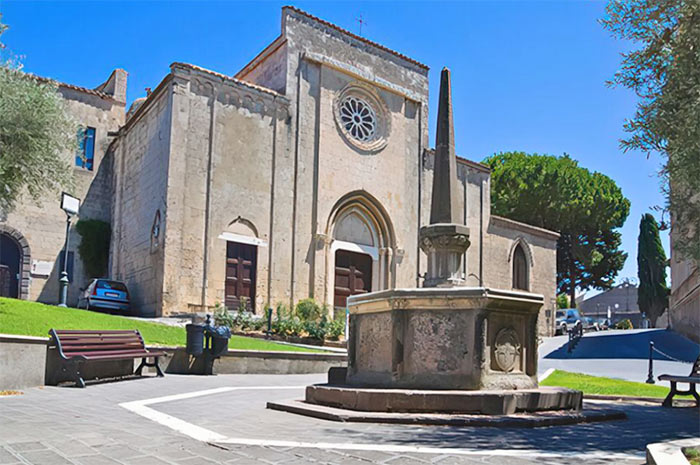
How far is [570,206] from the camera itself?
150 feet

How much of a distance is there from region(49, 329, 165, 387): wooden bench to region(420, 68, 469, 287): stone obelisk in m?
5.16

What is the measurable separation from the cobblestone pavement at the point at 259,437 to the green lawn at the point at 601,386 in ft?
11.1

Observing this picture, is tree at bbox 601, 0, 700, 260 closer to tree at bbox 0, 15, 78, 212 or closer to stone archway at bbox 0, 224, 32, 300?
tree at bbox 0, 15, 78, 212

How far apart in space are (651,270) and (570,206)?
27.2ft

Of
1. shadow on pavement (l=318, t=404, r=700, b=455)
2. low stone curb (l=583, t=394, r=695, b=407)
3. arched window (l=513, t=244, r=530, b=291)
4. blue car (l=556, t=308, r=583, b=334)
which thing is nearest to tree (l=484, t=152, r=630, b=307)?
blue car (l=556, t=308, r=583, b=334)

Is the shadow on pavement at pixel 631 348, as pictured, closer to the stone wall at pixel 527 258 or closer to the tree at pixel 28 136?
the stone wall at pixel 527 258

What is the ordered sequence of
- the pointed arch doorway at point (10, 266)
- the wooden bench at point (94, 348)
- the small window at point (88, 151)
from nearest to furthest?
the wooden bench at point (94, 348), the pointed arch doorway at point (10, 266), the small window at point (88, 151)

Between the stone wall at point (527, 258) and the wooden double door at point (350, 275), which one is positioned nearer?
the wooden double door at point (350, 275)

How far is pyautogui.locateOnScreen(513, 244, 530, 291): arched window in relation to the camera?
3234cm

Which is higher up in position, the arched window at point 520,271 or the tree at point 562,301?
the arched window at point 520,271

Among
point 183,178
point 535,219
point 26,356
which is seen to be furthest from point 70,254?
point 535,219

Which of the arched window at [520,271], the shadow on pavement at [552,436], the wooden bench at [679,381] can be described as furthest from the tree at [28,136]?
the arched window at [520,271]

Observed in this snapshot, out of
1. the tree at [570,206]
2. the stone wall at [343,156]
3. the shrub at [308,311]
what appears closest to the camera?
the shrub at [308,311]

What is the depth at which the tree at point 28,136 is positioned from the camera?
1501 cm
